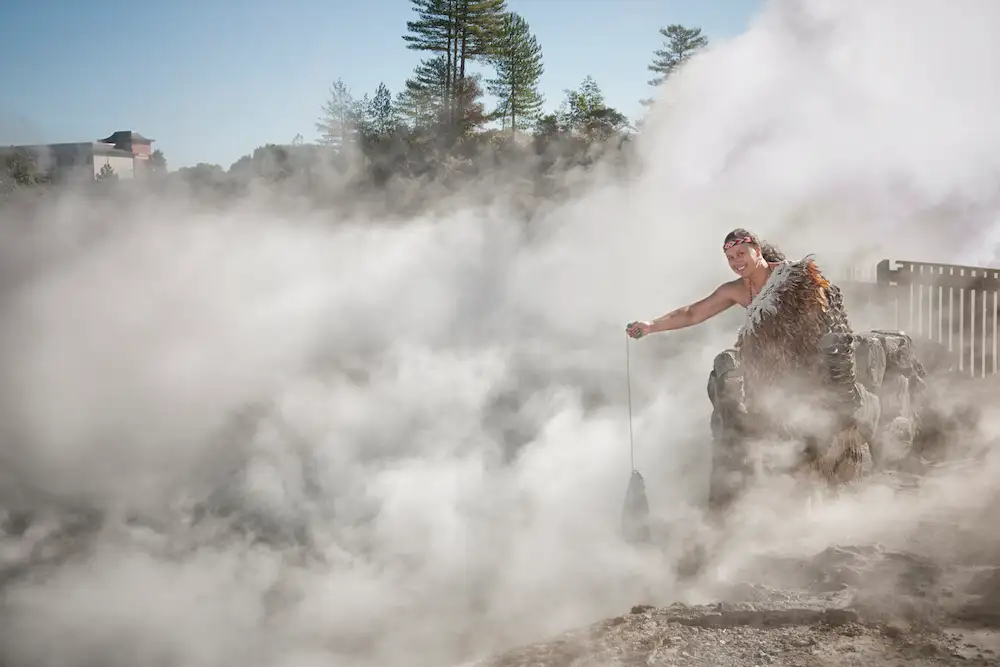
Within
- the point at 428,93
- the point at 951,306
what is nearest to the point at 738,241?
the point at 951,306

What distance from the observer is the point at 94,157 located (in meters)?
7.07

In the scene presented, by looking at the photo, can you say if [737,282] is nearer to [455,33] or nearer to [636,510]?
[636,510]

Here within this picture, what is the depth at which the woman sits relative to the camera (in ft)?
13.7

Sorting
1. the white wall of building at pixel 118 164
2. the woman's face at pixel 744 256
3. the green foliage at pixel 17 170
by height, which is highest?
the white wall of building at pixel 118 164

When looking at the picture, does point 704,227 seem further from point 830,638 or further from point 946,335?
point 830,638

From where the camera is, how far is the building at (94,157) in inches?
255

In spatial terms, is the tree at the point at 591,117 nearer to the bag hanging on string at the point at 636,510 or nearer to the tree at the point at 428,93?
the tree at the point at 428,93

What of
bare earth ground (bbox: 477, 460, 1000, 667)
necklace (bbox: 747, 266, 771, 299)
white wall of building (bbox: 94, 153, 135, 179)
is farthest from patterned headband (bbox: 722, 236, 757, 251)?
white wall of building (bbox: 94, 153, 135, 179)

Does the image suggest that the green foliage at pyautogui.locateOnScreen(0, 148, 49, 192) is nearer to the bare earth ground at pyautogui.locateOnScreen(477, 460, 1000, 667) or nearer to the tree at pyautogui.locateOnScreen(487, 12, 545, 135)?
the bare earth ground at pyautogui.locateOnScreen(477, 460, 1000, 667)

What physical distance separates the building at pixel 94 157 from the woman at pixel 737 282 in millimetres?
5059

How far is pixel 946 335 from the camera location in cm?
812

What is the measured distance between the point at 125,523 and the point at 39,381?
1.35 m

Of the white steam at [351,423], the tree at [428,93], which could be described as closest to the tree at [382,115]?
the tree at [428,93]

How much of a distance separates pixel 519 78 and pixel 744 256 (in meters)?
33.4
